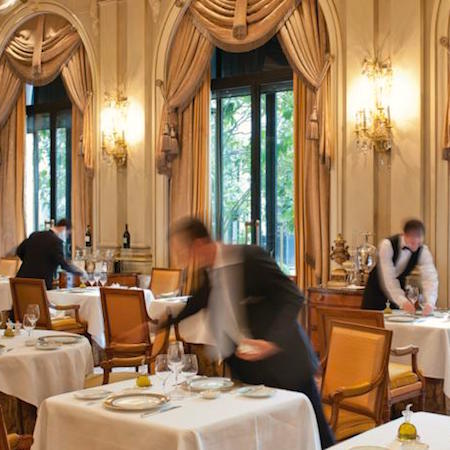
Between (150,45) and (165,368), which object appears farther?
(150,45)

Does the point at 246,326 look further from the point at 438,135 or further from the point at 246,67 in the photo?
the point at 246,67

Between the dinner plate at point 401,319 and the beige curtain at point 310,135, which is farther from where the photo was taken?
the beige curtain at point 310,135

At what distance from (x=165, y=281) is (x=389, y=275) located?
10.9ft

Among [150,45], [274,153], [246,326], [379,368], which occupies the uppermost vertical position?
[150,45]

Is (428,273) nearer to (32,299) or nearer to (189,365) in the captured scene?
(189,365)

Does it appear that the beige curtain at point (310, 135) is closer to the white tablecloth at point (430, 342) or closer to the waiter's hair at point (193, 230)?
the white tablecloth at point (430, 342)

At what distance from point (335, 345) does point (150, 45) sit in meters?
6.38

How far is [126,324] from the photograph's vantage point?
6.33 metres

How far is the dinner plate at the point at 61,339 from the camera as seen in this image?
5023 mm

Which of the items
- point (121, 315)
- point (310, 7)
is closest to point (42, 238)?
point (121, 315)

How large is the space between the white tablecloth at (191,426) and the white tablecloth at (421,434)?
0.57 meters

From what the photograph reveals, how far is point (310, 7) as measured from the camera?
27.2ft

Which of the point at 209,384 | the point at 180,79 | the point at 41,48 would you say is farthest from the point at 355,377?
the point at 41,48

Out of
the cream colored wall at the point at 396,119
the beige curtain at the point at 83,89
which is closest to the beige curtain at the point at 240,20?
the cream colored wall at the point at 396,119
